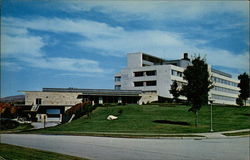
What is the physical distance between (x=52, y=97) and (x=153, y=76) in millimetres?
28899

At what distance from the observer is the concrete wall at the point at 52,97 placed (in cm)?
5878

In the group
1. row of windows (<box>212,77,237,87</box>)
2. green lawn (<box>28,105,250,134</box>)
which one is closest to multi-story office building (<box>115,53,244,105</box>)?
row of windows (<box>212,77,237,87</box>)

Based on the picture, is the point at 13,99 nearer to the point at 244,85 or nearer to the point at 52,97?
the point at 52,97

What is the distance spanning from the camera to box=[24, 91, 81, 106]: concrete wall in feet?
193

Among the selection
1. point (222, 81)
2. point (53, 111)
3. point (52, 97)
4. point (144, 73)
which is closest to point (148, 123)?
point (53, 111)

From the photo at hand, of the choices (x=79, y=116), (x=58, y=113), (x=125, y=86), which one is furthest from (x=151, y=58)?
(x=79, y=116)

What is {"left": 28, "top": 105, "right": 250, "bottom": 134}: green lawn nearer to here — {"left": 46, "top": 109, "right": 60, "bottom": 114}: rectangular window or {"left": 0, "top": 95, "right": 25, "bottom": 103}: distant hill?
{"left": 0, "top": 95, "right": 25, "bottom": 103}: distant hill

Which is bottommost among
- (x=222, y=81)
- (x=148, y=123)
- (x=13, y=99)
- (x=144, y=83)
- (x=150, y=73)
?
(x=148, y=123)

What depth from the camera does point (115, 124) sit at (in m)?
37.5

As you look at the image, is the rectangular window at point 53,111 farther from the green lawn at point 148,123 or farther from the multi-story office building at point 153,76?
the multi-story office building at point 153,76

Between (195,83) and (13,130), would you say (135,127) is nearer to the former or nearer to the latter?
(195,83)

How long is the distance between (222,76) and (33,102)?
198ft

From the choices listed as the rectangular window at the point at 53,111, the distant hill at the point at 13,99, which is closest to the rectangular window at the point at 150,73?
the rectangular window at the point at 53,111

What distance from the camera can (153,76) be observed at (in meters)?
81.7
